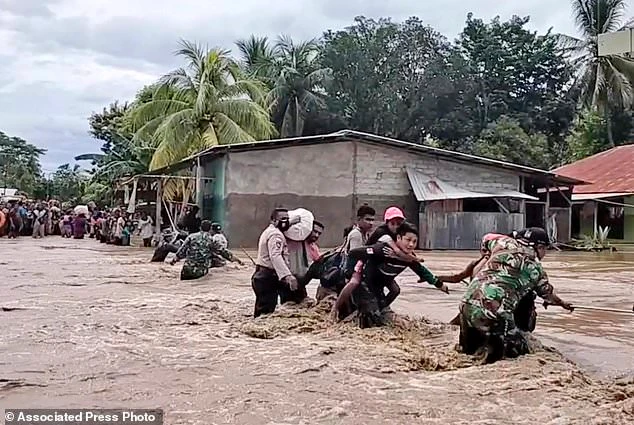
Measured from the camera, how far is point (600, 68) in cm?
3844

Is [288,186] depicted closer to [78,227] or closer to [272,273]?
[78,227]

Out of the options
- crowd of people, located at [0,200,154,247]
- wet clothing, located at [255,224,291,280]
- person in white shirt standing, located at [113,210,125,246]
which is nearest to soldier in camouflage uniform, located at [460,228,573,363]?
wet clothing, located at [255,224,291,280]

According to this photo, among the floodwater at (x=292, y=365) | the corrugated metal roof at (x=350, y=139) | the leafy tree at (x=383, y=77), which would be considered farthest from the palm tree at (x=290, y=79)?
the floodwater at (x=292, y=365)

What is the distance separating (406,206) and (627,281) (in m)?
12.3

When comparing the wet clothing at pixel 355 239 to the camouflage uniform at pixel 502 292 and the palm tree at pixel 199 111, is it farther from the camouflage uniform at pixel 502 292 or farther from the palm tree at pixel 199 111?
the palm tree at pixel 199 111

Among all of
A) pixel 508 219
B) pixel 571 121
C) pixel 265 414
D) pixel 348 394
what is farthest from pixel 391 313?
pixel 571 121

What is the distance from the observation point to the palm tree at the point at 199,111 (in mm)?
29656

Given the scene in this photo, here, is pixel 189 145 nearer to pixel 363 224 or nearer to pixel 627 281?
pixel 627 281

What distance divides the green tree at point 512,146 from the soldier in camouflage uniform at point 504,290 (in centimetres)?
3406

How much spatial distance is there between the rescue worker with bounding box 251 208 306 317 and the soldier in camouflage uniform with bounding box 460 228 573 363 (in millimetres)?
2576

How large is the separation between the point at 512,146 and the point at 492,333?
116ft

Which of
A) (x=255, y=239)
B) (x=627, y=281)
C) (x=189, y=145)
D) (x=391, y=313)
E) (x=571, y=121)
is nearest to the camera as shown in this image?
(x=391, y=313)

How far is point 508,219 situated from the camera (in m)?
27.4

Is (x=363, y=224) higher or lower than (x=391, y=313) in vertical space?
higher
